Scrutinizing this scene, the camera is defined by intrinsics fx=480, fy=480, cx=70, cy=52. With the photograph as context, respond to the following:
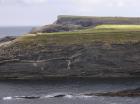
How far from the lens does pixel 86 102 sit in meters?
94.4

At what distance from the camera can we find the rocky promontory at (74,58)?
124 m

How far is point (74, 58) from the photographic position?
126000 millimetres

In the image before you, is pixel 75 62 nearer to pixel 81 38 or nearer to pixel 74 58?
pixel 74 58

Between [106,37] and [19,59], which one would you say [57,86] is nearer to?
[19,59]

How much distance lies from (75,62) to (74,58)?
4.39 feet

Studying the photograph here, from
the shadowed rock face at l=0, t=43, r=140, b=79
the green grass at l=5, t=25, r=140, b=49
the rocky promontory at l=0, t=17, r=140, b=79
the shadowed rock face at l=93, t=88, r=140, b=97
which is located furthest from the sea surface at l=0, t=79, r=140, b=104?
the green grass at l=5, t=25, r=140, b=49

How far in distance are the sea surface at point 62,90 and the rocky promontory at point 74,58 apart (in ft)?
16.8

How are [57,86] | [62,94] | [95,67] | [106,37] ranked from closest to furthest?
[62,94] < [57,86] < [95,67] < [106,37]

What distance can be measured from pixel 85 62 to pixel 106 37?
12.4m

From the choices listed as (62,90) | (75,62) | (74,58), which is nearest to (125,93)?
(62,90)

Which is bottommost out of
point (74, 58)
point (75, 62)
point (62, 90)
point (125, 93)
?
point (62, 90)

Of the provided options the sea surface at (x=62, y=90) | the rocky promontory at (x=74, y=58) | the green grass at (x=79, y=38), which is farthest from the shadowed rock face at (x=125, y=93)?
the green grass at (x=79, y=38)

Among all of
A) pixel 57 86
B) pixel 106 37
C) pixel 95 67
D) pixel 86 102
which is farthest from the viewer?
pixel 106 37

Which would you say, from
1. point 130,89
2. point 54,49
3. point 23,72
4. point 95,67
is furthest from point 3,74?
point 130,89
